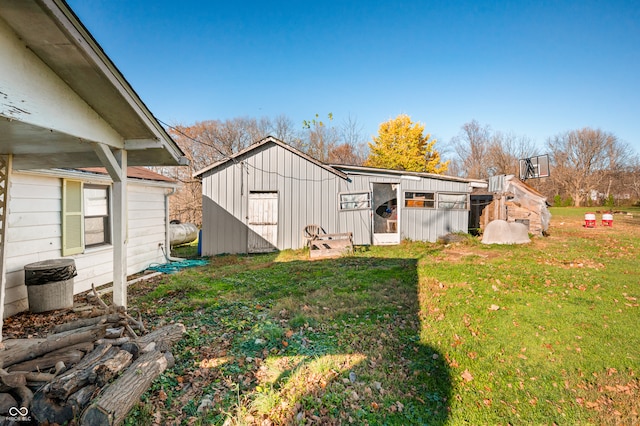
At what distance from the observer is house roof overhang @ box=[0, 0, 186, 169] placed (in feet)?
7.00

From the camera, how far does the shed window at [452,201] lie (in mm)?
11766

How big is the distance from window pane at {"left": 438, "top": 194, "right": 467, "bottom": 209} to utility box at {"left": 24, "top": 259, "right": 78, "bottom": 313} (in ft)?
37.7

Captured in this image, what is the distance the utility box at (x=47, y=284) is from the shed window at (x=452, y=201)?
37.7ft

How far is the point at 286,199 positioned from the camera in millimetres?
10500

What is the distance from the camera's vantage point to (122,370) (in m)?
2.39

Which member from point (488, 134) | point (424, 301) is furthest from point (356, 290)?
point (488, 134)

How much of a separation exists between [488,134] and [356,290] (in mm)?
40180

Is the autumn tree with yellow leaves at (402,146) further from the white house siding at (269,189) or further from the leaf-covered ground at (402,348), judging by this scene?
the leaf-covered ground at (402,348)

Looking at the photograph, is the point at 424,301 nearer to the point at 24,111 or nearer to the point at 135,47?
the point at 24,111

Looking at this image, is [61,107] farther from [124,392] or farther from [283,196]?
[283,196]

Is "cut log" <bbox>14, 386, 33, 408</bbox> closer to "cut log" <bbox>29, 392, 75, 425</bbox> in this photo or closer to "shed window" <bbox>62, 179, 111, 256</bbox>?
"cut log" <bbox>29, 392, 75, 425</bbox>

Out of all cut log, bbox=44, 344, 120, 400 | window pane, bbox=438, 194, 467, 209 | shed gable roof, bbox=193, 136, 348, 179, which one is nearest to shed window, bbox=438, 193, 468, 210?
window pane, bbox=438, 194, 467, 209

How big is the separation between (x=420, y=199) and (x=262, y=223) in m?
6.23

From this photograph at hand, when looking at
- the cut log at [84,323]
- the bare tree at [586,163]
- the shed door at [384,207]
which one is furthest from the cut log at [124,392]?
the bare tree at [586,163]
